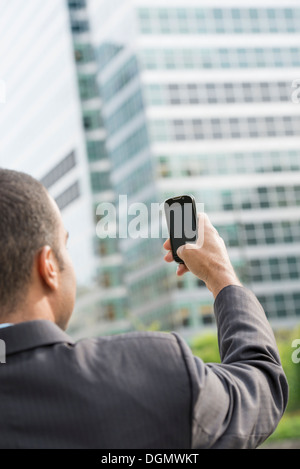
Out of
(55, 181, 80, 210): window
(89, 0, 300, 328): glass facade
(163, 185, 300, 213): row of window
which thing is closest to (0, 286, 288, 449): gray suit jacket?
(89, 0, 300, 328): glass facade

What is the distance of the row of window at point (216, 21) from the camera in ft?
152

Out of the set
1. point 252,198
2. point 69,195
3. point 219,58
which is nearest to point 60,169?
point 69,195

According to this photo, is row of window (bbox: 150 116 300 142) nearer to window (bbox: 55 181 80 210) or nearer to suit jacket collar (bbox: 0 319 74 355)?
window (bbox: 55 181 80 210)

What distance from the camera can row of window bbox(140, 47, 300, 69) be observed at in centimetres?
4603

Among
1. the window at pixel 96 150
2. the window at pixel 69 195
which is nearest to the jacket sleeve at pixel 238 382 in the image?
the window at pixel 69 195

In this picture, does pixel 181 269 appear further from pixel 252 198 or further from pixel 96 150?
pixel 96 150

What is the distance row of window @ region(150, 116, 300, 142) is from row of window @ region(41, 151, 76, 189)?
7113mm

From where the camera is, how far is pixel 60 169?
166 ft

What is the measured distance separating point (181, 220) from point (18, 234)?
33cm

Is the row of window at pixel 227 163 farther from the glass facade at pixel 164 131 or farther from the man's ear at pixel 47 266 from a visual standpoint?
the man's ear at pixel 47 266

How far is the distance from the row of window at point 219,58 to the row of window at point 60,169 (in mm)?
7887
